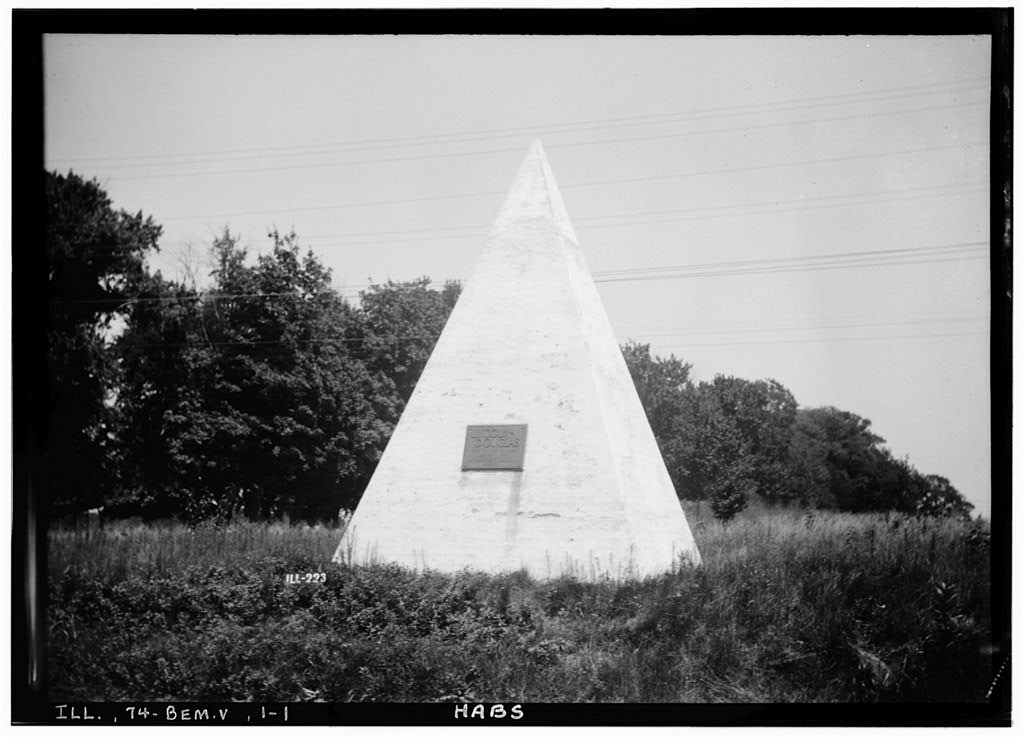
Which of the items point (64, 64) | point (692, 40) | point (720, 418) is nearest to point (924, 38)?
point (692, 40)

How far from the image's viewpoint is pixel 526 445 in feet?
34.0

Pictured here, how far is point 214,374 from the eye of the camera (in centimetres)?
1609

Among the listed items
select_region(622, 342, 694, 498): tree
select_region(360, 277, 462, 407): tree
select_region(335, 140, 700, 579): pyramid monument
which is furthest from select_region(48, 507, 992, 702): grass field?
select_region(360, 277, 462, 407): tree

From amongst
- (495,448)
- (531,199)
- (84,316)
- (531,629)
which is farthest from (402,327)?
(531,629)

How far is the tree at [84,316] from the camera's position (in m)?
8.81

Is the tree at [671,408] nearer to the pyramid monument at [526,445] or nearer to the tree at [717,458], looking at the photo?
the tree at [717,458]

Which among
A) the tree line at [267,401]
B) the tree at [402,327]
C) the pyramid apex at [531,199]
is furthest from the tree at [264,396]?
the pyramid apex at [531,199]

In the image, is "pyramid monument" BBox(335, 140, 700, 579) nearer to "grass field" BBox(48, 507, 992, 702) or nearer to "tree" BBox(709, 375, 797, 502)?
"grass field" BBox(48, 507, 992, 702)

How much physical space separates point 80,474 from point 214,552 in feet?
4.64

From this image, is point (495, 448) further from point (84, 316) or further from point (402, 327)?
point (402, 327)

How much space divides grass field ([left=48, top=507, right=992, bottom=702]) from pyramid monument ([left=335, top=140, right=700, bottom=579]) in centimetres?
48

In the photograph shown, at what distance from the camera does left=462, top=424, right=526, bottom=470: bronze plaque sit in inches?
407

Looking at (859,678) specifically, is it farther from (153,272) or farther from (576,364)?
(153,272)

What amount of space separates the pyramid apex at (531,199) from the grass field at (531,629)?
3753 millimetres
